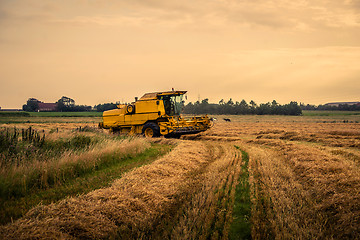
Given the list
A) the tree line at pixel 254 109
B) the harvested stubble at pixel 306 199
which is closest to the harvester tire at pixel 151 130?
the harvested stubble at pixel 306 199

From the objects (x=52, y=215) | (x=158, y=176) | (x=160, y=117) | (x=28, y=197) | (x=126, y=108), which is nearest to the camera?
(x=52, y=215)

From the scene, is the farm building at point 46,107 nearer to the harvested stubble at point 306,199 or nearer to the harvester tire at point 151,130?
the harvester tire at point 151,130

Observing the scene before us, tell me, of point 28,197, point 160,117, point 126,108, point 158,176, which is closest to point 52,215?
point 28,197

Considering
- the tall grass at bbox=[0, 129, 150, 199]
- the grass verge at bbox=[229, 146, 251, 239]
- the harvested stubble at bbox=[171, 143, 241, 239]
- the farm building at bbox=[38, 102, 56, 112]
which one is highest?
the farm building at bbox=[38, 102, 56, 112]

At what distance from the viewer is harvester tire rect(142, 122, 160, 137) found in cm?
1870

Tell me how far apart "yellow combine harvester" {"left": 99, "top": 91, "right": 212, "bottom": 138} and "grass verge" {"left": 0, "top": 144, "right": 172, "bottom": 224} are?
25.6 ft

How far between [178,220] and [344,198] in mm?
3531

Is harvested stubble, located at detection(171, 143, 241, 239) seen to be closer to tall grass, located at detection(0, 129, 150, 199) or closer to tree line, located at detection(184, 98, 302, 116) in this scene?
tall grass, located at detection(0, 129, 150, 199)

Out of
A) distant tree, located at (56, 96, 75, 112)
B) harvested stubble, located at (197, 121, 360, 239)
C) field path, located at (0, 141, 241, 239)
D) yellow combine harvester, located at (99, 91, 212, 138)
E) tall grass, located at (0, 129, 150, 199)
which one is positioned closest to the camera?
field path, located at (0, 141, 241, 239)

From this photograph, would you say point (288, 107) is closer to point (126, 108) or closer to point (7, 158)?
point (126, 108)

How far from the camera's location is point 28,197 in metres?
6.33

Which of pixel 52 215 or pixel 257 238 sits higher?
pixel 52 215

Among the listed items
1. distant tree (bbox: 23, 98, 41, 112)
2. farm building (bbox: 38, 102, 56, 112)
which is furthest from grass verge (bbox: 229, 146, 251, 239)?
distant tree (bbox: 23, 98, 41, 112)

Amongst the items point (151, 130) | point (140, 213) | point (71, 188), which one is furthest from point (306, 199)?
point (151, 130)
